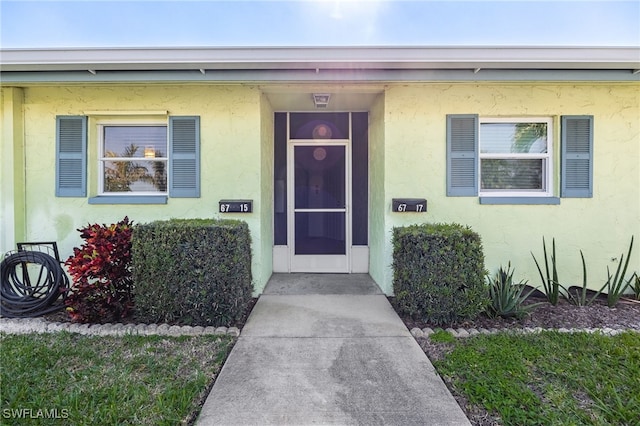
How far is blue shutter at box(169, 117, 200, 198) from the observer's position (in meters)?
4.46

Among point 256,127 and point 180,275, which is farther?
point 256,127

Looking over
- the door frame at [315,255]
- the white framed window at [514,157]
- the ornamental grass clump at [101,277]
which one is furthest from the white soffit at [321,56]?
the ornamental grass clump at [101,277]

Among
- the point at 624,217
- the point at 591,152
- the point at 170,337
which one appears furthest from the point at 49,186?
the point at 624,217

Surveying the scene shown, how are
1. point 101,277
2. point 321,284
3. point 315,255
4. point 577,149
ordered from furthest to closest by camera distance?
point 315,255 < point 321,284 < point 577,149 < point 101,277

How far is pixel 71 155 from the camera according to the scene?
14.7ft

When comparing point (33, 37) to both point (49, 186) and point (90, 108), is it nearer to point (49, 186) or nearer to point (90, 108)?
point (90, 108)

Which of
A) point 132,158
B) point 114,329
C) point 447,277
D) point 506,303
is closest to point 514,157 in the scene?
point 506,303

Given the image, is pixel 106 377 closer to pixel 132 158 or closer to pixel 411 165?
pixel 132 158

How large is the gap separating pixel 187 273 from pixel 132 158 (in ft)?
8.33

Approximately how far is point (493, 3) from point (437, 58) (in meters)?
2.74

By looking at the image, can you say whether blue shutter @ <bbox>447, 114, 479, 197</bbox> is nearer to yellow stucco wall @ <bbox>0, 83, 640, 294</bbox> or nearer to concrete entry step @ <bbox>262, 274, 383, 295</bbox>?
yellow stucco wall @ <bbox>0, 83, 640, 294</bbox>

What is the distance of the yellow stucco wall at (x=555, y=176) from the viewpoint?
14.6ft

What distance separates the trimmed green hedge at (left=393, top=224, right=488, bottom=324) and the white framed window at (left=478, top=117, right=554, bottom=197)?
1.60 m

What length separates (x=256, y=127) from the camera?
4465mm
